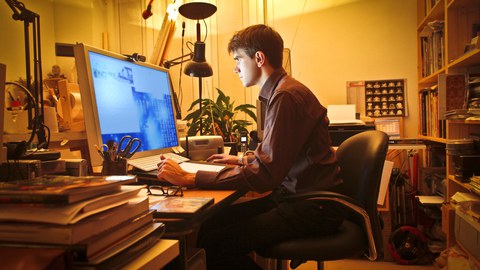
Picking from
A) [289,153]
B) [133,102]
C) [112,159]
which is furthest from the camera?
[133,102]

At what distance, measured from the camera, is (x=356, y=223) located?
1.25 metres

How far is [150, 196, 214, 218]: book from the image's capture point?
0.72 meters

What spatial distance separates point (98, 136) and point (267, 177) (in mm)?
542

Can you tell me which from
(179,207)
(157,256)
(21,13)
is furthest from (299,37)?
(157,256)

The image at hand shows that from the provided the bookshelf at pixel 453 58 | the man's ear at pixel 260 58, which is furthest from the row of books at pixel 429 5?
the man's ear at pixel 260 58

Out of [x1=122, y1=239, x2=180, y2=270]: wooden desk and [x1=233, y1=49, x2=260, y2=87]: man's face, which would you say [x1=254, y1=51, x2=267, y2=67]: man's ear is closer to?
[x1=233, y1=49, x2=260, y2=87]: man's face

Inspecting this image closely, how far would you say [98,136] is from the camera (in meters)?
1.03

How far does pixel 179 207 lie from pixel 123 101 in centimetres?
57

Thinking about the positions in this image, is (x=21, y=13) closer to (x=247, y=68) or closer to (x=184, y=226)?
(x=247, y=68)

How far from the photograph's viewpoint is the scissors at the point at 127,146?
1068mm

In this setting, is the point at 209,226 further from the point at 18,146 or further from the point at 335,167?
the point at 18,146

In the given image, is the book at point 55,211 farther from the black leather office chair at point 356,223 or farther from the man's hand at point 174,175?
the black leather office chair at point 356,223

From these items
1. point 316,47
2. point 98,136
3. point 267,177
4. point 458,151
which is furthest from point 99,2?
point 458,151

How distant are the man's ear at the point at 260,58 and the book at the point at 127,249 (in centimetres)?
85
